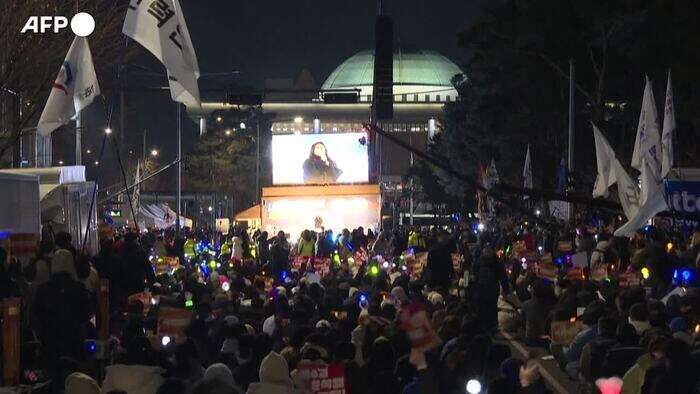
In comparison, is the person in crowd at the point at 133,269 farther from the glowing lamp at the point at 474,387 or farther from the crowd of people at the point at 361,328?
the glowing lamp at the point at 474,387

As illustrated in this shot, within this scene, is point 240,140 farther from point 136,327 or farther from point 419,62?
point 136,327

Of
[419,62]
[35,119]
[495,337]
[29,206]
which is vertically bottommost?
[495,337]

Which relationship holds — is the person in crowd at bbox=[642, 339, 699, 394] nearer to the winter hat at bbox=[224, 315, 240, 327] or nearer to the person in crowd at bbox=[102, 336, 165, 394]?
the person in crowd at bbox=[102, 336, 165, 394]

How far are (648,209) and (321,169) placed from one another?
32402mm

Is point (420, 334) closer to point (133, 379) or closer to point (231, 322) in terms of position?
point (133, 379)

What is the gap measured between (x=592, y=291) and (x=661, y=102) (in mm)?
29305

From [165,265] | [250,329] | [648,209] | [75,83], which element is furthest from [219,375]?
[165,265]

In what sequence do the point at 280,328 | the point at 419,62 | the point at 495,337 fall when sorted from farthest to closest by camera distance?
the point at 419,62 → the point at 495,337 → the point at 280,328

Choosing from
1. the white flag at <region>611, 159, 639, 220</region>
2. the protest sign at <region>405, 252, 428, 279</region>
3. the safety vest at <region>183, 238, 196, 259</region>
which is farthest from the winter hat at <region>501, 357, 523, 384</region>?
the safety vest at <region>183, 238, 196, 259</region>

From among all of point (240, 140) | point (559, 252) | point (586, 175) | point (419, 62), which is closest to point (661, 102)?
point (586, 175)

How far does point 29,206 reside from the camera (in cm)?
2042

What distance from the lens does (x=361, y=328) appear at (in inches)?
551

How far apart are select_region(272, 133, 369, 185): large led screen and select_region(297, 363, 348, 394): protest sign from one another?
35.8 meters

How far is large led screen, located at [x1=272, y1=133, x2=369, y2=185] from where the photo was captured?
155ft
